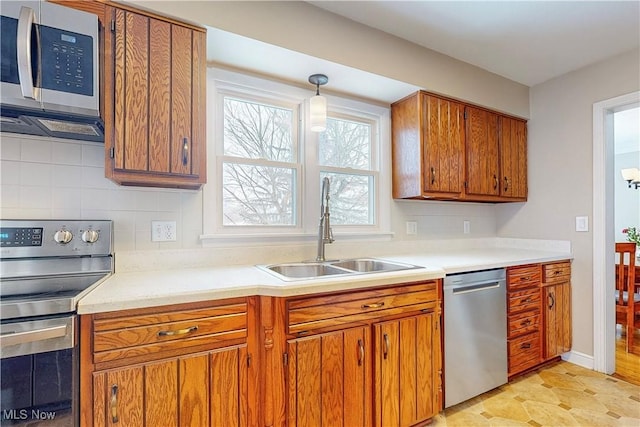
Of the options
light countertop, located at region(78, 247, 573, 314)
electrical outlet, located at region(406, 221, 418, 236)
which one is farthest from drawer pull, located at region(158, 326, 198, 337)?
electrical outlet, located at region(406, 221, 418, 236)

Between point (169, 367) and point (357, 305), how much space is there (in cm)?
84

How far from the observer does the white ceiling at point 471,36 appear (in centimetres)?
181

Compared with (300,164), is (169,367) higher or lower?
lower

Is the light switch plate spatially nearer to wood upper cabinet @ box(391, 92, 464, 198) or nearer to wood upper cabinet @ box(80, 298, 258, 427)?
wood upper cabinet @ box(391, 92, 464, 198)

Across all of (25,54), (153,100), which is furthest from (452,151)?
(25,54)

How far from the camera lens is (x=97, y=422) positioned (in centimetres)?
111

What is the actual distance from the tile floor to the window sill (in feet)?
3.95

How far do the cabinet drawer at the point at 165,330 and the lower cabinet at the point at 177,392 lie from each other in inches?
2.3

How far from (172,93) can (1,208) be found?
2.99 ft

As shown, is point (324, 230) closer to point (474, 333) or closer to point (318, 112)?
point (318, 112)

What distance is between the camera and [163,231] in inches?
68.9

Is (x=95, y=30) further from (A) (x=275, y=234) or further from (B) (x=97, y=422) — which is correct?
(B) (x=97, y=422)

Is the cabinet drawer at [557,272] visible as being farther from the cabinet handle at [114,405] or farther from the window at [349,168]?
the cabinet handle at [114,405]

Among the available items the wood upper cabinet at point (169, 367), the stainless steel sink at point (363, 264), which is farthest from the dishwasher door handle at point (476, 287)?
the wood upper cabinet at point (169, 367)
